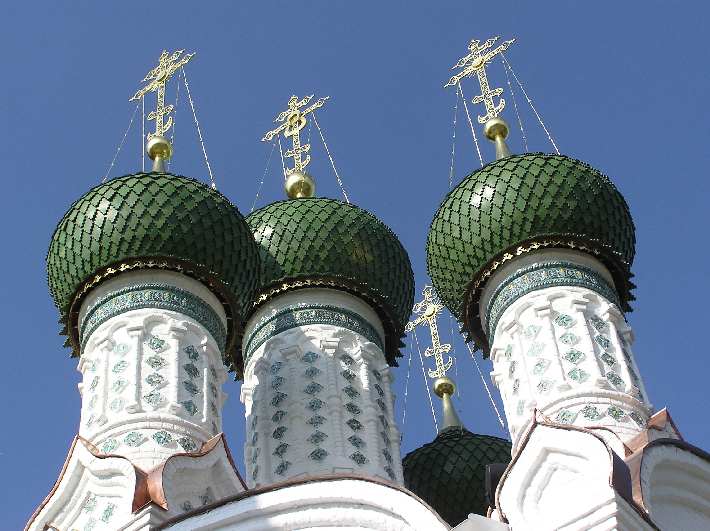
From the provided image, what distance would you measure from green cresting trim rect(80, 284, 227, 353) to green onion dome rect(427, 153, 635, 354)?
5.73 feet

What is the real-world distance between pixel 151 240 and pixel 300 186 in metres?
2.47

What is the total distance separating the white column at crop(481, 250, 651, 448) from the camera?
28.0ft

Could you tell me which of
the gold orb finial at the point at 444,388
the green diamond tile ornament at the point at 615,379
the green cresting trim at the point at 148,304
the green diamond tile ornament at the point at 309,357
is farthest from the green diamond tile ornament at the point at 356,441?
the gold orb finial at the point at 444,388

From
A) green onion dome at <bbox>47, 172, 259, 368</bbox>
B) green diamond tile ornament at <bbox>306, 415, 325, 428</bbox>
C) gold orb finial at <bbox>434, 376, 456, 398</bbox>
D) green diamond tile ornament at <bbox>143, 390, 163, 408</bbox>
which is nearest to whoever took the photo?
green diamond tile ornament at <bbox>143, 390, 163, 408</bbox>

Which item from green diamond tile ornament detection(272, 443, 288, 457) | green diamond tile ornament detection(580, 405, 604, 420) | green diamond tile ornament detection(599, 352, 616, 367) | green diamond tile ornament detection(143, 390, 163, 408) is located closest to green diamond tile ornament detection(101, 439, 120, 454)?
green diamond tile ornament detection(143, 390, 163, 408)

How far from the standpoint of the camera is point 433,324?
1254 cm

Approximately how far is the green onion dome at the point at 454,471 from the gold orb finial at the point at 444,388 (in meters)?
1.05

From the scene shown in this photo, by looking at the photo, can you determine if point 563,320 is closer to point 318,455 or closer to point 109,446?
point 318,455

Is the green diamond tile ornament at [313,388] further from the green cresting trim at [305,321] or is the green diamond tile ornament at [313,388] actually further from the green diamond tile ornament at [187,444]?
the green diamond tile ornament at [187,444]

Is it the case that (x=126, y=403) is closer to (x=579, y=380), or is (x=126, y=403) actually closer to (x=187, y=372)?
(x=187, y=372)

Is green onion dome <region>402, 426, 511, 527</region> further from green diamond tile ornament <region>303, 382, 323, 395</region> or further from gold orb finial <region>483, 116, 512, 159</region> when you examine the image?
gold orb finial <region>483, 116, 512, 159</region>

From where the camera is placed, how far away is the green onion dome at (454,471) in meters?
10.4

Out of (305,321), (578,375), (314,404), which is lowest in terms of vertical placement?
(578,375)

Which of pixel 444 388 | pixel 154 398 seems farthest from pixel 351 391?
pixel 444 388
